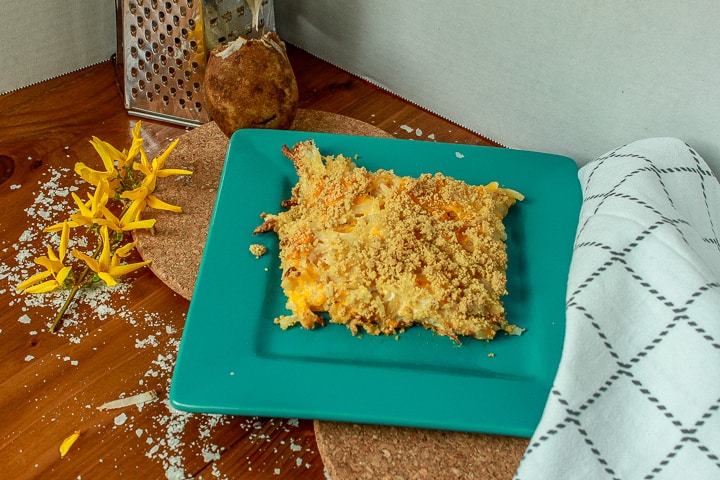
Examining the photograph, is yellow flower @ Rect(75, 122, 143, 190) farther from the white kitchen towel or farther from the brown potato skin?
the white kitchen towel

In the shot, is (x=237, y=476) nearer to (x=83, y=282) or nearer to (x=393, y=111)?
(x=83, y=282)

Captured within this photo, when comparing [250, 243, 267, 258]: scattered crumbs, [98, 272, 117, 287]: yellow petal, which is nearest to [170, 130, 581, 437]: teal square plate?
[250, 243, 267, 258]: scattered crumbs

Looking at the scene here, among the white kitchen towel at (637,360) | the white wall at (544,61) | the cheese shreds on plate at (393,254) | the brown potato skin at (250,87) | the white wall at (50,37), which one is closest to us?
the white kitchen towel at (637,360)

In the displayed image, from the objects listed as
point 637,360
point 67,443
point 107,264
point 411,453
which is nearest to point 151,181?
point 107,264

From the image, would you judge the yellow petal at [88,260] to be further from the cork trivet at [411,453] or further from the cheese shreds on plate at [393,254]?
the cork trivet at [411,453]

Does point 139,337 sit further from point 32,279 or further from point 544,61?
point 544,61

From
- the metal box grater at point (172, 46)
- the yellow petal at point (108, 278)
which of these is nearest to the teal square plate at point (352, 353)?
the yellow petal at point (108, 278)
